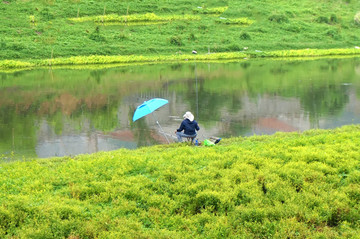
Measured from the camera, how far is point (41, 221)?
288 inches

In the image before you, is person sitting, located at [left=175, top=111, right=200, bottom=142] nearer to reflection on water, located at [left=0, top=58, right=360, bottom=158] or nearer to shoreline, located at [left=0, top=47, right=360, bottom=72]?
reflection on water, located at [left=0, top=58, right=360, bottom=158]

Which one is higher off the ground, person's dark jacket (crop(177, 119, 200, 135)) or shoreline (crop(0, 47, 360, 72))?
shoreline (crop(0, 47, 360, 72))

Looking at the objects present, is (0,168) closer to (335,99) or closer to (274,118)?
(274,118)

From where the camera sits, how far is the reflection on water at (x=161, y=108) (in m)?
16.6

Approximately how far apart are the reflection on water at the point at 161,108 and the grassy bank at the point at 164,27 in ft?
31.1

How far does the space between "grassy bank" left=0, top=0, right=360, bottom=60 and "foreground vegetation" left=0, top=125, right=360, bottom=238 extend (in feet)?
113

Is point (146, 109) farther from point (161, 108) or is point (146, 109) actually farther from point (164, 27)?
point (164, 27)

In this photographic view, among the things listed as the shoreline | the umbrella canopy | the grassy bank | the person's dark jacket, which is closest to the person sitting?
the person's dark jacket

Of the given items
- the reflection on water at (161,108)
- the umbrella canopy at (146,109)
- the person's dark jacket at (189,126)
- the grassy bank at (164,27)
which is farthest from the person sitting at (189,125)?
the grassy bank at (164,27)

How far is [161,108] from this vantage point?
21531 millimetres

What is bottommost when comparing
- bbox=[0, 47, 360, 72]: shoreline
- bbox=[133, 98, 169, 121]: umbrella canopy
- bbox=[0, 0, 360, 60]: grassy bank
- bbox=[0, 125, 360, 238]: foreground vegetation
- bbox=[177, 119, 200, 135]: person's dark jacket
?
bbox=[0, 125, 360, 238]: foreground vegetation

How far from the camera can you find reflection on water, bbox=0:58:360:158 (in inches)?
654

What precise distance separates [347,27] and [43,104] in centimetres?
5163

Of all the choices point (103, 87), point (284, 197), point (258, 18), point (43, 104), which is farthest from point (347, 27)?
point (284, 197)
